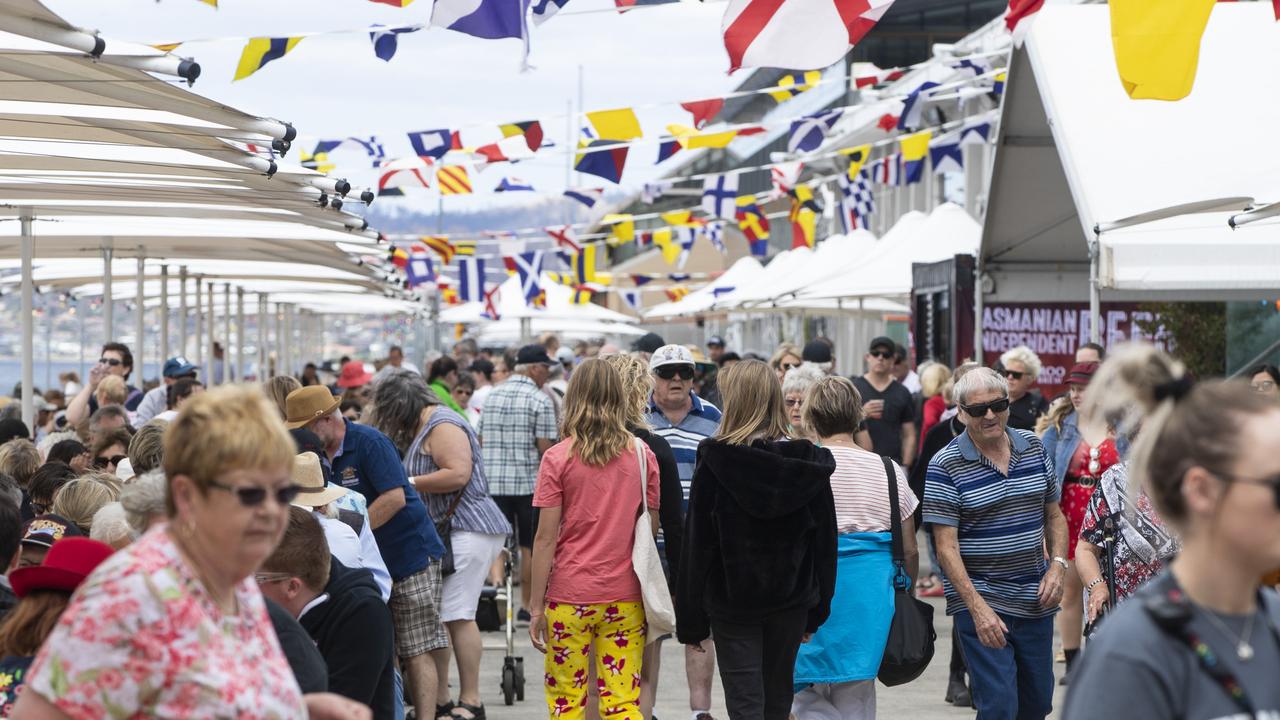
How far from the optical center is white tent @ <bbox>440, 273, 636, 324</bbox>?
25767 millimetres

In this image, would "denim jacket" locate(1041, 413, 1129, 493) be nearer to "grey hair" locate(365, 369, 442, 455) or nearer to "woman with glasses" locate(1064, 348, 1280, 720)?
"grey hair" locate(365, 369, 442, 455)

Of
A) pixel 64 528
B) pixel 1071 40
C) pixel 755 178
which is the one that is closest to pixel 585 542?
pixel 64 528

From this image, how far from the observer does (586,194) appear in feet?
63.4

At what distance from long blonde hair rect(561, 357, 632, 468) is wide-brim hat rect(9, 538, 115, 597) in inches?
130

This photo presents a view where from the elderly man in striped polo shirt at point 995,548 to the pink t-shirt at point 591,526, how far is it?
124cm

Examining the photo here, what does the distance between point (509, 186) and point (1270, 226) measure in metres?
11.2

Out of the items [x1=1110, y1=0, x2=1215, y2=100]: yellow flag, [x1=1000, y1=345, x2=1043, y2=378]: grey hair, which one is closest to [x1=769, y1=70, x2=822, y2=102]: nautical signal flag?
[x1=1000, y1=345, x2=1043, y2=378]: grey hair

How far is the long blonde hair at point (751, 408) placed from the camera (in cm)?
610

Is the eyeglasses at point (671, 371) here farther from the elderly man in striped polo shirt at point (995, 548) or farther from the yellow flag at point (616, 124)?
the yellow flag at point (616, 124)

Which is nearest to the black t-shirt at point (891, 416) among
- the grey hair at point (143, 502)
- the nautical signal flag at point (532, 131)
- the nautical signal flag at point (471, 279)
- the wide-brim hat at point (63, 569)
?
the nautical signal flag at point (532, 131)

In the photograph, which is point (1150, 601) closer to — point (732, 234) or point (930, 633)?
point (930, 633)

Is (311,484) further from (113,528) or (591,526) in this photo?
(591,526)

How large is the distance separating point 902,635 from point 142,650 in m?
4.20

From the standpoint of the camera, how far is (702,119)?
14414 millimetres
